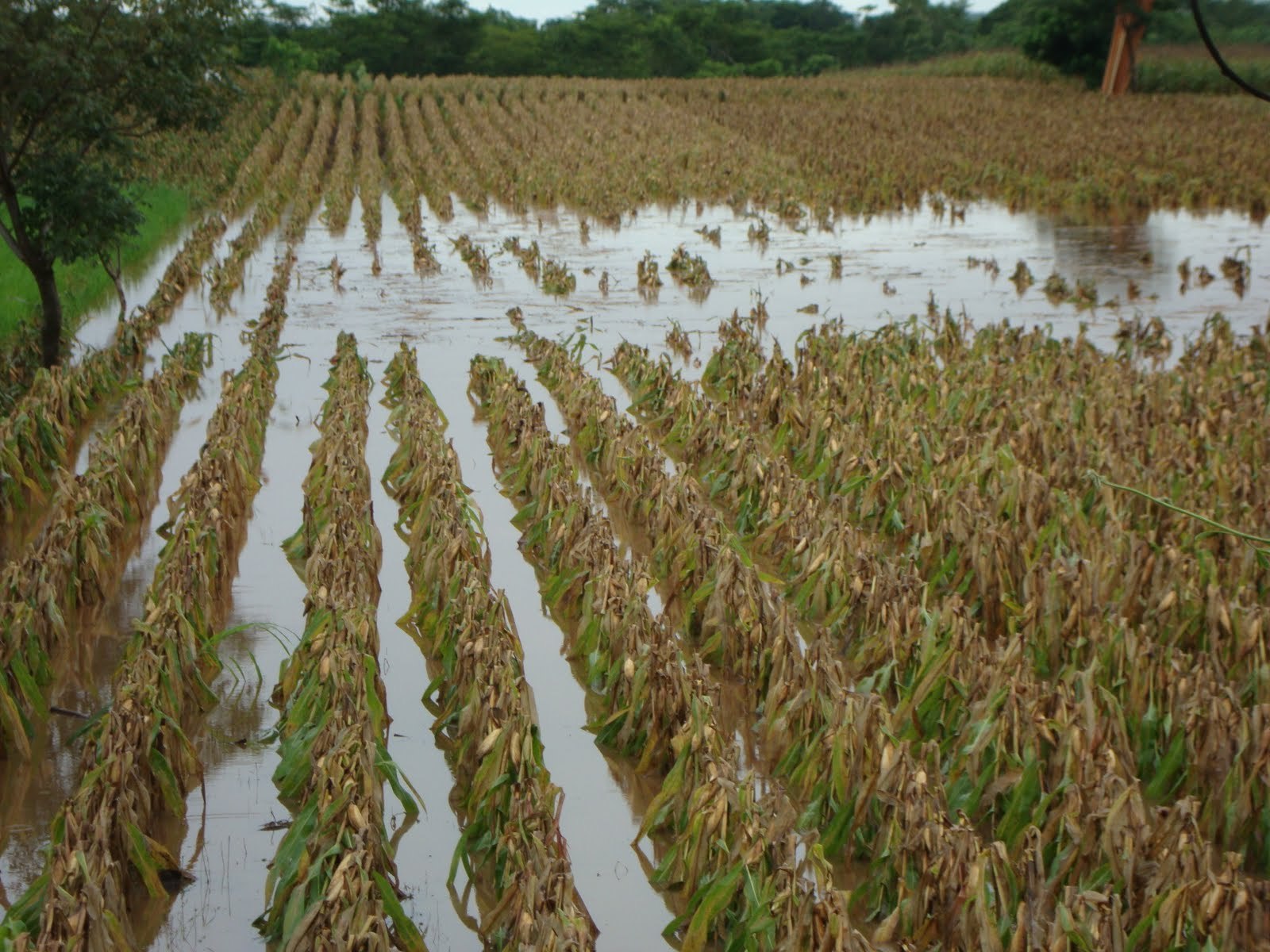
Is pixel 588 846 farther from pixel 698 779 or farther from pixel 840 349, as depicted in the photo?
pixel 840 349

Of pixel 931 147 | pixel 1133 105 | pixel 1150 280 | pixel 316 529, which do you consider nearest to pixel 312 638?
pixel 316 529

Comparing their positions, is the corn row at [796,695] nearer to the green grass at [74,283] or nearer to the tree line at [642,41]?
the green grass at [74,283]

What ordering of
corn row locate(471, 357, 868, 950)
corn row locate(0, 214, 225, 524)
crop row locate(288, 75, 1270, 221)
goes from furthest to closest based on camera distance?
crop row locate(288, 75, 1270, 221), corn row locate(0, 214, 225, 524), corn row locate(471, 357, 868, 950)

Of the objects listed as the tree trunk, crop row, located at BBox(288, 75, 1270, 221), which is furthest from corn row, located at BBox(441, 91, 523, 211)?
the tree trunk

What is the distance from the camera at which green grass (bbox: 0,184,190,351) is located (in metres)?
13.4

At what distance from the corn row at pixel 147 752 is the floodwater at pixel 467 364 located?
0.48ft

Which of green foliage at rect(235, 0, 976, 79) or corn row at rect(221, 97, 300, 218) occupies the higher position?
green foliage at rect(235, 0, 976, 79)

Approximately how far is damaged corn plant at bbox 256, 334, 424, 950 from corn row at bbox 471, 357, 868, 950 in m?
0.94

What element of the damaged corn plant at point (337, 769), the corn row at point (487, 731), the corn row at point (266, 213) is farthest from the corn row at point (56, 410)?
the corn row at point (487, 731)

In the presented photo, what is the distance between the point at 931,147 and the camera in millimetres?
28719

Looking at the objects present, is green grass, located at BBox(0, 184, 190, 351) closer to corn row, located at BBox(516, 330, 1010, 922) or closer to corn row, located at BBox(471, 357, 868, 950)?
corn row, located at BBox(516, 330, 1010, 922)

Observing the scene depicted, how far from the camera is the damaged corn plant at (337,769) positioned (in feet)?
12.9

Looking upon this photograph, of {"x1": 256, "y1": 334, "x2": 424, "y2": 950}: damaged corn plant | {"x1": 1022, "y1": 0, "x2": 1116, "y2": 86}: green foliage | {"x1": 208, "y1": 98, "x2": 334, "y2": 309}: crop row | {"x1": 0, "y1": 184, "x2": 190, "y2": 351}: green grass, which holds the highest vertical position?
{"x1": 1022, "y1": 0, "x2": 1116, "y2": 86}: green foliage

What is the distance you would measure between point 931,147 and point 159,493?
23247 mm
